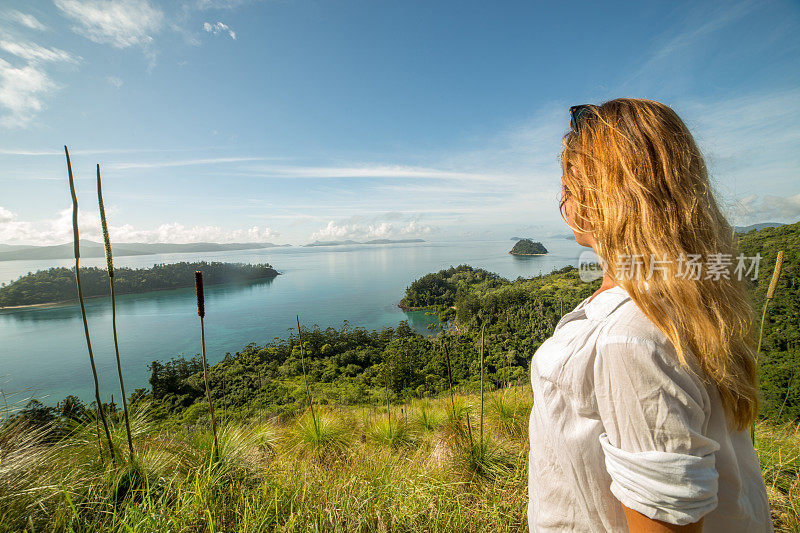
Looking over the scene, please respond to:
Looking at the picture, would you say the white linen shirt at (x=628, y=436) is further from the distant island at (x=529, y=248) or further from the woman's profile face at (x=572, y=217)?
the distant island at (x=529, y=248)

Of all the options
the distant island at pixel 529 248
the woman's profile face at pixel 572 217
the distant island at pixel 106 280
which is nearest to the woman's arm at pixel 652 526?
the woman's profile face at pixel 572 217

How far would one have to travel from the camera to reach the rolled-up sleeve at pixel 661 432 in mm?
520

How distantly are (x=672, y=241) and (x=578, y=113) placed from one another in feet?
1.45

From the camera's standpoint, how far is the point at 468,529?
1.80 m

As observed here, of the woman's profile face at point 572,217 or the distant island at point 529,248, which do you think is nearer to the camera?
the woman's profile face at point 572,217

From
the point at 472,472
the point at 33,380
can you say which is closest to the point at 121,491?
the point at 472,472

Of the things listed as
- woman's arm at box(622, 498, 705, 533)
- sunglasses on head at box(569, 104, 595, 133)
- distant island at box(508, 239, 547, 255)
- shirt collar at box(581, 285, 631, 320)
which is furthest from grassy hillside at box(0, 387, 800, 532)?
distant island at box(508, 239, 547, 255)

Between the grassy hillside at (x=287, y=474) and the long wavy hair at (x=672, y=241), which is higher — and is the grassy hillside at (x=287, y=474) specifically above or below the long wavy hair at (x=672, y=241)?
below

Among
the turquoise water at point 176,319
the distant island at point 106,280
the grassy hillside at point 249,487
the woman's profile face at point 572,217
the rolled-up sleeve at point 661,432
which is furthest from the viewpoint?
the distant island at point 106,280

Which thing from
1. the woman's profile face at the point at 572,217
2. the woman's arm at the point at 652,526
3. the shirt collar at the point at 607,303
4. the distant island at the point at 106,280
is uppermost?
the woman's profile face at the point at 572,217

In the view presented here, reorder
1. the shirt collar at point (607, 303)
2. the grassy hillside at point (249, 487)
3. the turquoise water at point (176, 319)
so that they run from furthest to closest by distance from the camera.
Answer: the turquoise water at point (176, 319)
the grassy hillside at point (249, 487)
the shirt collar at point (607, 303)

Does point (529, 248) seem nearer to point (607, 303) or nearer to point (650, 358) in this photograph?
point (607, 303)

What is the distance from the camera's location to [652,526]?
0.56 m

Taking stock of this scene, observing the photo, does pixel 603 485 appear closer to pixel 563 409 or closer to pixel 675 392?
pixel 563 409
